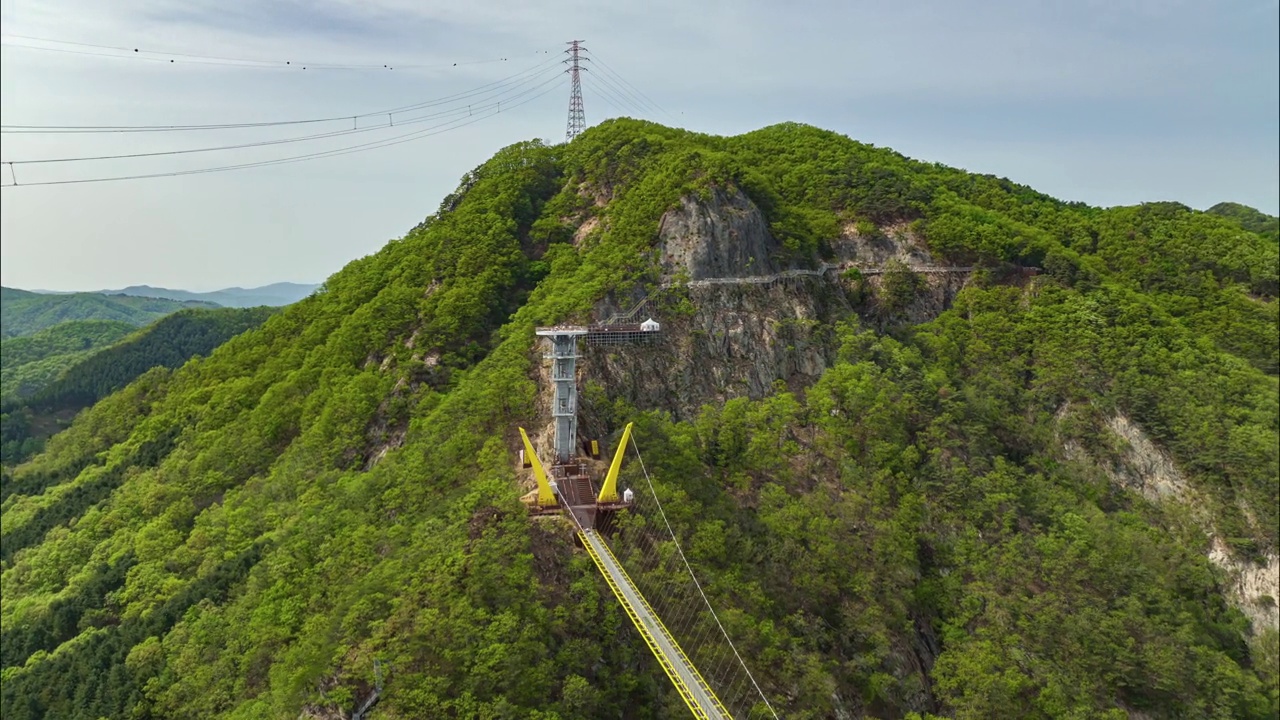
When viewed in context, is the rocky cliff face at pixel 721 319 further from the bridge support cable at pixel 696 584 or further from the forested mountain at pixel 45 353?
the forested mountain at pixel 45 353

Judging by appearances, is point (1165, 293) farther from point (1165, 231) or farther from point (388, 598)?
point (388, 598)

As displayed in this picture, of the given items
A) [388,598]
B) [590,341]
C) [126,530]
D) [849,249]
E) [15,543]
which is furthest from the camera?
[849,249]

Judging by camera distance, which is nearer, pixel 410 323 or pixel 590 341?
pixel 590 341

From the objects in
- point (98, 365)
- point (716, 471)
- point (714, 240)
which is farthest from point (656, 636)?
point (98, 365)

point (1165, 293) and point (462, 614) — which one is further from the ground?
point (1165, 293)

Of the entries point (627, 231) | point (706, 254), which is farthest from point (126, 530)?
point (706, 254)

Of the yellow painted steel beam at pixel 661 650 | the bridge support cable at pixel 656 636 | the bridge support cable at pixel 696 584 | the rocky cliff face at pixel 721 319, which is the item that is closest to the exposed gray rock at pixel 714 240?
the rocky cliff face at pixel 721 319

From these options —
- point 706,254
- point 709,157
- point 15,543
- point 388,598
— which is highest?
point 709,157

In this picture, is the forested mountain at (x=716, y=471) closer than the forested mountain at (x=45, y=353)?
Yes
